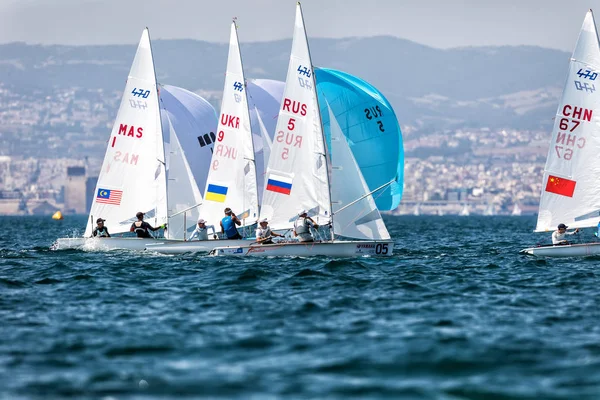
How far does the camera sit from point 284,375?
13.5 metres

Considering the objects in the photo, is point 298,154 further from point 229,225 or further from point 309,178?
point 229,225

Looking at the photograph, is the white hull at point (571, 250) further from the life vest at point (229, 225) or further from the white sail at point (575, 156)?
the life vest at point (229, 225)

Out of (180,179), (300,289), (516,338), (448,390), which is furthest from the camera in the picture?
(180,179)

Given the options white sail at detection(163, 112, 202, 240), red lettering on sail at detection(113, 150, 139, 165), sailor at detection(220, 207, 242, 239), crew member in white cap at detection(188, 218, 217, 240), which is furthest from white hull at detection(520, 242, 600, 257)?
red lettering on sail at detection(113, 150, 139, 165)

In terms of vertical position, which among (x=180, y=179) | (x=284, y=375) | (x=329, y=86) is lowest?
(x=284, y=375)

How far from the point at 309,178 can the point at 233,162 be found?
14.1ft

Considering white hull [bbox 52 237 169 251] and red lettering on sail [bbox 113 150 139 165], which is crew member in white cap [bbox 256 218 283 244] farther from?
red lettering on sail [bbox 113 150 139 165]

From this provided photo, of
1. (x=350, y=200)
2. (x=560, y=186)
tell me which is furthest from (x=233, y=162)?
(x=560, y=186)

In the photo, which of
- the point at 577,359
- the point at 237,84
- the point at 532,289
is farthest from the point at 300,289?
the point at 237,84

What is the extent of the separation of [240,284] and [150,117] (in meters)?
13.2

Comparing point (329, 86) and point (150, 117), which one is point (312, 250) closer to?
point (329, 86)

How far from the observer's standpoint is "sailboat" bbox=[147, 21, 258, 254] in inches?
1347

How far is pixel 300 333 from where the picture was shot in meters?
16.5

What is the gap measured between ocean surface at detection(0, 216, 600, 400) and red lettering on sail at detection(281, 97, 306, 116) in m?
5.25
